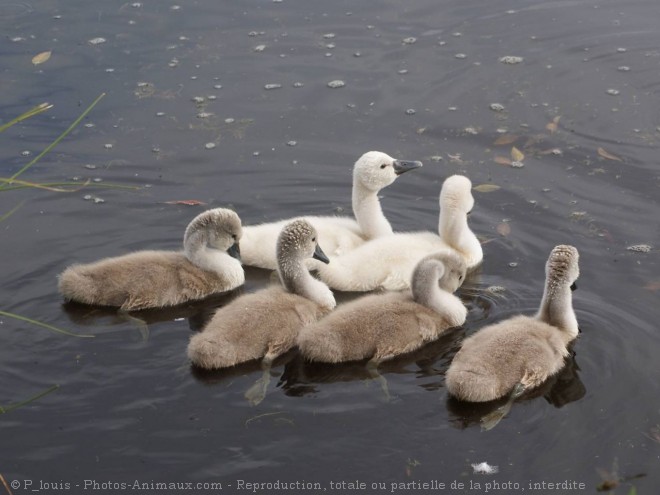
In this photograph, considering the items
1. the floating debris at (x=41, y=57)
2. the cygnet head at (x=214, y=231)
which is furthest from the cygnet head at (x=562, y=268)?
the floating debris at (x=41, y=57)

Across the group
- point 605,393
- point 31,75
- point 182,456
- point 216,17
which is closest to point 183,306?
point 182,456

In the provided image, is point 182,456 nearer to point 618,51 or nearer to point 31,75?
point 31,75

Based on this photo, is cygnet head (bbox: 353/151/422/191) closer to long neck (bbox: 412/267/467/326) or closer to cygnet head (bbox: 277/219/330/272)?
cygnet head (bbox: 277/219/330/272)

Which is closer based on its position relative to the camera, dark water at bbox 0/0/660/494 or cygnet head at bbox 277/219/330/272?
dark water at bbox 0/0/660/494

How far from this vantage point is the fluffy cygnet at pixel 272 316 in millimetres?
6547

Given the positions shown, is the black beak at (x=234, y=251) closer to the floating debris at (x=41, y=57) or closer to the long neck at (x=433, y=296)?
the long neck at (x=433, y=296)

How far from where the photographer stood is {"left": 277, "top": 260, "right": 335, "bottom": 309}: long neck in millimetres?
7281

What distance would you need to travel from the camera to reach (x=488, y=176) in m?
9.43

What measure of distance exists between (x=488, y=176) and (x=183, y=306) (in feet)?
11.0

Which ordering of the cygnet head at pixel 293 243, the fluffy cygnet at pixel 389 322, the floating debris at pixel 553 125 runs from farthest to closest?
the floating debris at pixel 553 125, the cygnet head at pixel 293 243, the fluffy cygnet at pixel 389 322

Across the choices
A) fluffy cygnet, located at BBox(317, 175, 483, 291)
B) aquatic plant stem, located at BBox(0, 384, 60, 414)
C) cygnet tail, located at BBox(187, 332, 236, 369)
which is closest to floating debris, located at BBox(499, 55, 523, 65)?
fluffy cygnet, located at BBox(317, 175, 483, 291)

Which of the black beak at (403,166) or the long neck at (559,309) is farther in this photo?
the black beak at (403,166)

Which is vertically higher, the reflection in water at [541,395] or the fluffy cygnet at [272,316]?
the fluffy cygnet at [272,316]

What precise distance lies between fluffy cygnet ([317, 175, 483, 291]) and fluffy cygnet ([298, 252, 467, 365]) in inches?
20.6
